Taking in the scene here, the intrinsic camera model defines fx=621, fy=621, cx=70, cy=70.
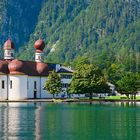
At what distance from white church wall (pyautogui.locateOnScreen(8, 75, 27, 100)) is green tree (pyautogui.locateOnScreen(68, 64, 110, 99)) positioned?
14.1 meters

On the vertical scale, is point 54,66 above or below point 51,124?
above

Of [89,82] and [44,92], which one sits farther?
[44,92]

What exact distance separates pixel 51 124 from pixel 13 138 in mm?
11390

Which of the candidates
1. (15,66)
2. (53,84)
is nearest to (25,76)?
(15,66)

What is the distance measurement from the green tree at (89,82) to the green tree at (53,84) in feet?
17.2

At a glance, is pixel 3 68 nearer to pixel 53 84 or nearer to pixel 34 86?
pixel 34 86

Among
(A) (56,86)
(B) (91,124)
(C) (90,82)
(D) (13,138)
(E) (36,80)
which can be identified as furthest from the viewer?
(E) (36,80)

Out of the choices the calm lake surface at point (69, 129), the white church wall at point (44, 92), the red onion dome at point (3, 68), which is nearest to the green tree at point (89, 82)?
the white church wall at point (44, 92)

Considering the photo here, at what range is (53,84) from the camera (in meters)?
131

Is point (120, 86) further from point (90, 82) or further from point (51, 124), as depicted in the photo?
point (51, 124)

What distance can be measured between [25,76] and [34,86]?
16.5ft

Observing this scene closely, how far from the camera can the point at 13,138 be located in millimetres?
42938

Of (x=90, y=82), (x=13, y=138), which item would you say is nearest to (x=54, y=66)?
(x=90, y=82)

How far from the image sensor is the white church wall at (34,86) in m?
140
